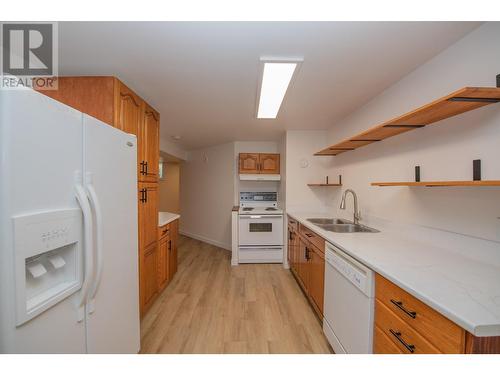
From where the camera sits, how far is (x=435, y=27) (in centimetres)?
120

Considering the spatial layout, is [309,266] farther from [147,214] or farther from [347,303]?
[147,214]

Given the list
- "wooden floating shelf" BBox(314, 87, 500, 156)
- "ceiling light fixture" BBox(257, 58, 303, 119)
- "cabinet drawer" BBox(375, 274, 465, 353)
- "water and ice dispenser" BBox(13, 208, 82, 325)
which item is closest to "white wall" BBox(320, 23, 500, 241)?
"wooden floating shelf" BBox(314, 87, 500, 156)

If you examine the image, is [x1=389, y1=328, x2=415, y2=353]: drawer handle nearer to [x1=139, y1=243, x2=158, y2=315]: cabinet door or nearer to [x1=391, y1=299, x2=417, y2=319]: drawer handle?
[x1=391, y1=299, x2=417, y2=319]: drawer handle

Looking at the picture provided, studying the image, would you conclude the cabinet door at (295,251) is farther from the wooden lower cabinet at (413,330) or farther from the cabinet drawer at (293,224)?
the wooden lower cabinet at (413,330)

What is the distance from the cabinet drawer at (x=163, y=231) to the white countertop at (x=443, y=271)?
189 centimetres

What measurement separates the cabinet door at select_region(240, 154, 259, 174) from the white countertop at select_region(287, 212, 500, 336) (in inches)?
96.2

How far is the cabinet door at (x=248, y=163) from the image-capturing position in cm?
398

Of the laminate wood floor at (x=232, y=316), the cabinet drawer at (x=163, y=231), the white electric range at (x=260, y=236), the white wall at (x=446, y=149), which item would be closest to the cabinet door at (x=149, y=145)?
the cabinet drawer at (x=163, y=231)

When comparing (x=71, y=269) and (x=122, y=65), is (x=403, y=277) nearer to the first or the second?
(x=71, y=269)

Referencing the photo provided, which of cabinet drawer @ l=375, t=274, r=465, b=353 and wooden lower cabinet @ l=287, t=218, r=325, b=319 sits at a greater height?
cabinet drawer @ l=375, t=274, r=465, b=353

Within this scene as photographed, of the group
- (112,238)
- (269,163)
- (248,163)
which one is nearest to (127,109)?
(112,238)

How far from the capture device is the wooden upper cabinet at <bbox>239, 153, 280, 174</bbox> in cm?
398

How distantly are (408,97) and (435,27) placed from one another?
1.92 feet
